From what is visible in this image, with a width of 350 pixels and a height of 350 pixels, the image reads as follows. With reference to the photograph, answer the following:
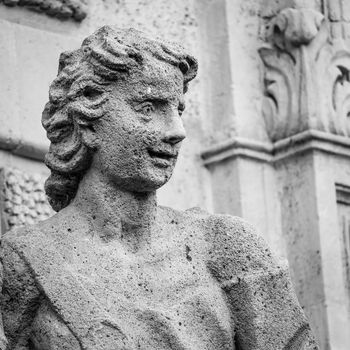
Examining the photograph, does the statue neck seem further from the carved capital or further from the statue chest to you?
the carved capital

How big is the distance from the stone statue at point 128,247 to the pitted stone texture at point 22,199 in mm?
1101

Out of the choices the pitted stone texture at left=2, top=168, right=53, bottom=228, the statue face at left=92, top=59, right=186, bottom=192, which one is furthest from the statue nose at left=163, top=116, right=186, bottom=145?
the pitted stone texture at left=2, top=168, right=53, bottom=228

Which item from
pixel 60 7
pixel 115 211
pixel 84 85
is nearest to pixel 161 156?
pixel 115 211

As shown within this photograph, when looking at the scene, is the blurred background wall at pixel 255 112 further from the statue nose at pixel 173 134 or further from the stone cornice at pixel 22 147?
the statue nose at pixel 173 134

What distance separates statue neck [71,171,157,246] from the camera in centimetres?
807

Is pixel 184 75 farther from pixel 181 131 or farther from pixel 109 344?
pixel 109 344

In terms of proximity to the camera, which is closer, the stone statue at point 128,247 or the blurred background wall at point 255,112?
the stone statue at point 128,247

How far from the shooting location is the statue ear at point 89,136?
806 centimetres

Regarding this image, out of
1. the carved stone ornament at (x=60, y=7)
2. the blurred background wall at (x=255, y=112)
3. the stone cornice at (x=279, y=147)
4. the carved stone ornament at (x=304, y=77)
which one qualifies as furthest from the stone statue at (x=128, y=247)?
the carved stone ornament at (x=304, y=77)

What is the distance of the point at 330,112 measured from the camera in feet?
32.6

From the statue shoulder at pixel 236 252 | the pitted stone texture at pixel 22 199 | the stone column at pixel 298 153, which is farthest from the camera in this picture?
the stone column at pixel 298 153

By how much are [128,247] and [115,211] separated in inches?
5.4

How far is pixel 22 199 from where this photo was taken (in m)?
9.38

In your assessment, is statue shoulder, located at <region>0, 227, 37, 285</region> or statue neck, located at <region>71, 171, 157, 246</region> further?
statue neck, located at <region>71, 171, 157, 246</region>
